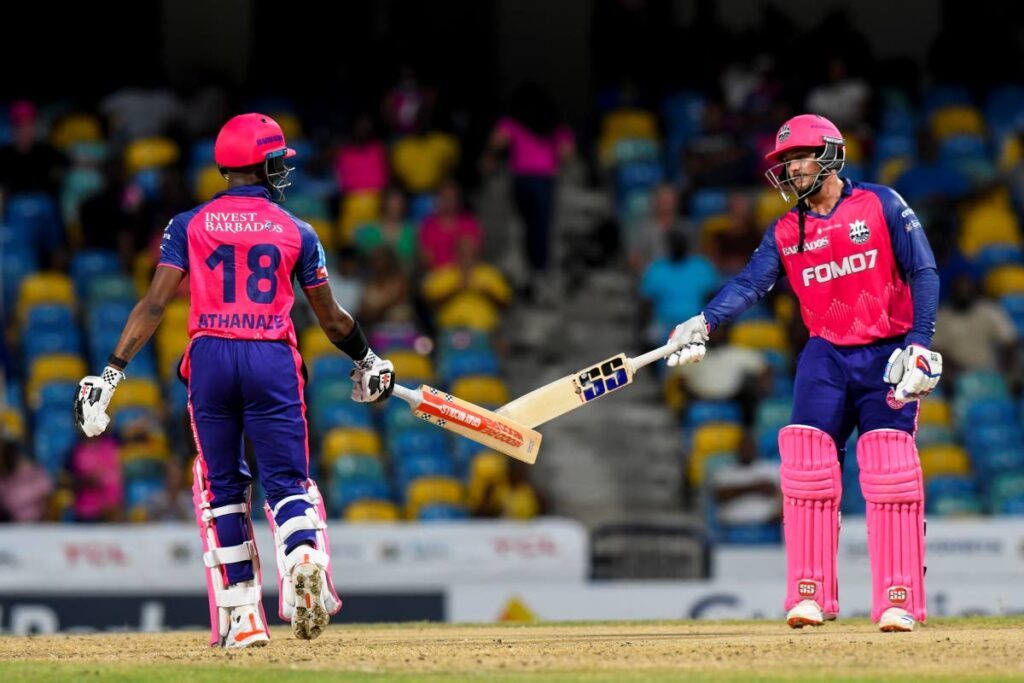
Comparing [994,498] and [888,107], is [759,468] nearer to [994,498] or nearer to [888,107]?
[994,498]

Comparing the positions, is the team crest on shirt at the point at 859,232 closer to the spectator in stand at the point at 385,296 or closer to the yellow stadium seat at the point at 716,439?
the yellow stadium seat at the point at 716,439

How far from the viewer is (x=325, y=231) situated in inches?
669

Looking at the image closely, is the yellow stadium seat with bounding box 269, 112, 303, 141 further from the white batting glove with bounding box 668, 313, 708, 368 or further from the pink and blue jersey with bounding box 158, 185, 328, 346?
the pink and blue jersey with bounding box 158, 185, 328, 346

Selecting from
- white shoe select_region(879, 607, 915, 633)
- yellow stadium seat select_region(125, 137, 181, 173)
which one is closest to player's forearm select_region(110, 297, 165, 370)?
white shoe select_region(879, 607, 915, 633)

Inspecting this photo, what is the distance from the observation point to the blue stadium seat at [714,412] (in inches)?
618

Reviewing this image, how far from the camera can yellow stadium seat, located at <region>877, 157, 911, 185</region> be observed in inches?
694

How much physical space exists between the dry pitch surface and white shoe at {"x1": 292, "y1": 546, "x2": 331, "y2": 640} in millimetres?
118

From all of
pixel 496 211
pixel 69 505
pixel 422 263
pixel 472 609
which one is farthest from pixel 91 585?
pixel 496 211

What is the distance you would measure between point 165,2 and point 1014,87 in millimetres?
8828

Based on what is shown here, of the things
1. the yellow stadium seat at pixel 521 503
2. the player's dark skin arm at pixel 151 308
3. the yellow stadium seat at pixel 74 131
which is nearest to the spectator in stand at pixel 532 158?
the yellow stadium seat at pixel 521 503

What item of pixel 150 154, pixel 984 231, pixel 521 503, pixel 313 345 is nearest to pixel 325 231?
pixel 313 345

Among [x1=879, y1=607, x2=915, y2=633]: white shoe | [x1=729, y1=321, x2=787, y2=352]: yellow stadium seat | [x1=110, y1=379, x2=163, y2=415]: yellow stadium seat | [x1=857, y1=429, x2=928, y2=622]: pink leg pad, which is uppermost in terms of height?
[x1=729, y1=321, x2=787, y2=352]: yellow stadium seat

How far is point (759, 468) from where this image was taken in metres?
14.6

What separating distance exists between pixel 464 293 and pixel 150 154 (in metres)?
3.38
